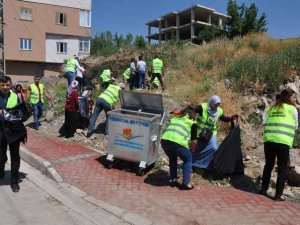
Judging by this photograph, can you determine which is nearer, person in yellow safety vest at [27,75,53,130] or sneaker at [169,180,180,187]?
sneaker at [169,180,180,187]

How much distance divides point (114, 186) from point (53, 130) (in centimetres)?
513

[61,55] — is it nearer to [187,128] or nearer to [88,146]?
[88,146]

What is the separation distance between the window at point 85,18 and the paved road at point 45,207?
38.7 meters

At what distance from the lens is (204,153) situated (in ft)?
22.7

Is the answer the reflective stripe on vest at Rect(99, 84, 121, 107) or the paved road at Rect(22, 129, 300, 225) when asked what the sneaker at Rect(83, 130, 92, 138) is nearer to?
the reflective stripe on vest at Rect(99, 84, 121, 107)

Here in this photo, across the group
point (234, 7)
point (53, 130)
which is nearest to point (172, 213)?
point (53, 130)

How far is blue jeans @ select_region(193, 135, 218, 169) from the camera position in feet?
22.5

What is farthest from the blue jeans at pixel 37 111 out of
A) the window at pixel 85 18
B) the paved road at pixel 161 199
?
the window at pixel 85 18

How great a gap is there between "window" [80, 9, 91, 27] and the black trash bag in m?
38.9

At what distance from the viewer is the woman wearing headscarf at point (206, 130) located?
6.77 metres

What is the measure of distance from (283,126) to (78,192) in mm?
3272

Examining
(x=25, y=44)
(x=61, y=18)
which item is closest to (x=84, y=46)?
(x=61, y=18)

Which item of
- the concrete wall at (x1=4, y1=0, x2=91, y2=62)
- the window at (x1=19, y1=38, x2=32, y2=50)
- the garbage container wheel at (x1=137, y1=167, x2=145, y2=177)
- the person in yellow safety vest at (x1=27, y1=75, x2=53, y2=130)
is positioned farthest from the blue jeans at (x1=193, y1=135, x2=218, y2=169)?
the window at (x1=19, y1=38, x2=32, y2=50)

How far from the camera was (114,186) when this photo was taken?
6242 millimetres
